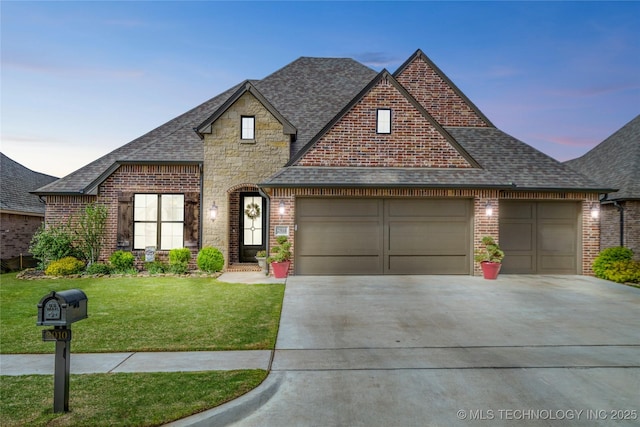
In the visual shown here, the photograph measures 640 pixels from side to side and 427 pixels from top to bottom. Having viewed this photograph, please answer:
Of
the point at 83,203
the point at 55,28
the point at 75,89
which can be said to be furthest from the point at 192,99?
the point at 83,203

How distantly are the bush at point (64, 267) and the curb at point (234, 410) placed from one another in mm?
11776

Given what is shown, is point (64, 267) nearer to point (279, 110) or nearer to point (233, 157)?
point (233, 157)

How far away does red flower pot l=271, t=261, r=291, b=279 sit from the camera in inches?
489

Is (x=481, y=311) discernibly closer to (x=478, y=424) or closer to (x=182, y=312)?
(x=478, y=424)

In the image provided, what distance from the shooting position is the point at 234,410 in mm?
3725

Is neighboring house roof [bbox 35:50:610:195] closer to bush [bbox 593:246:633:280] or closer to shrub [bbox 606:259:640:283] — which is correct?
bush [bbox 593:246:633:280]

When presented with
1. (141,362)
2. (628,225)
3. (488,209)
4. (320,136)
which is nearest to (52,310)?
(141,362)

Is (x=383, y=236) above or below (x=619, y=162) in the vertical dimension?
below

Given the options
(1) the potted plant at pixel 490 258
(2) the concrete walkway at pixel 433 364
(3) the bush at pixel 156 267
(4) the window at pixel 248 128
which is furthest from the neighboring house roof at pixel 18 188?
(1) the potted plant at pixel 490 258

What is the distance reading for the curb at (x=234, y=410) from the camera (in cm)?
348

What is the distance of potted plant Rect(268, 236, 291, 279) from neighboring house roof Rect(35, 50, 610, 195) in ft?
6.43

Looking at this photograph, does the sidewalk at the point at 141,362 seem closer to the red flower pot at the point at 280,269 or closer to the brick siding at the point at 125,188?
the red flower pot at the point at 280,269

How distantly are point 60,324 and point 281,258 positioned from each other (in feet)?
29.4

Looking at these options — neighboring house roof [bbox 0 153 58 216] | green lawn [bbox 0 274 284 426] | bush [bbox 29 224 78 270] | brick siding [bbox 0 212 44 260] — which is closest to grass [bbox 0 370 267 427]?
green lawn [bbox 0 274 284 426]
